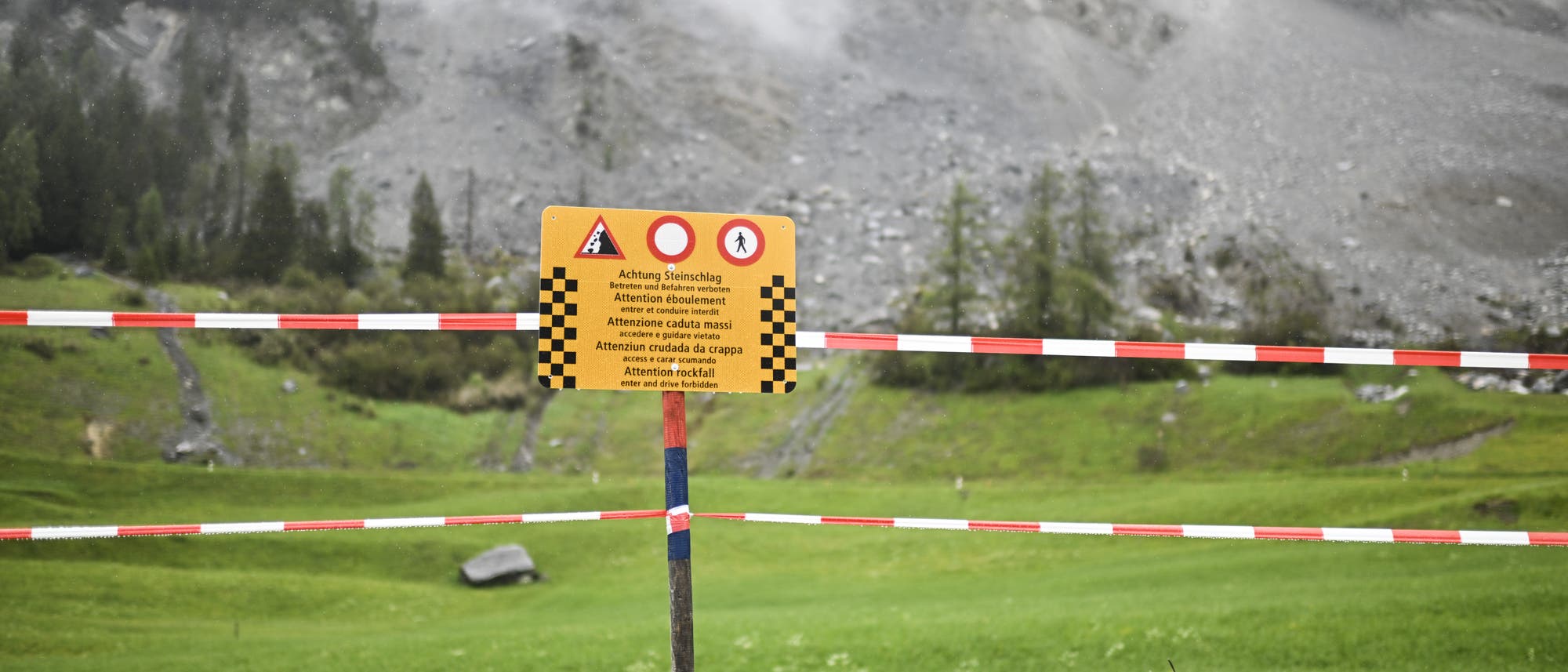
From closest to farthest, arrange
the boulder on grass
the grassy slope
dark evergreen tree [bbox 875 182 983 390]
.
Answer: the grassy slope
the boulder on grass
dark evergreen tree [bbox 875 182 983 390]

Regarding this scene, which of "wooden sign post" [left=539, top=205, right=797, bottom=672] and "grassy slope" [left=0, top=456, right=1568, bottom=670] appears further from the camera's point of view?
"grassy slope" [left=0, top=456, right=1568, bottom=670]

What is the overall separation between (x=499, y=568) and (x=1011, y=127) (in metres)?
110

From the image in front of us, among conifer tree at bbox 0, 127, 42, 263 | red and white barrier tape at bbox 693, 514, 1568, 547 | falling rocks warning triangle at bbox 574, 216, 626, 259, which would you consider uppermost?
conifer tree at bbox 0, 127, 42, 263

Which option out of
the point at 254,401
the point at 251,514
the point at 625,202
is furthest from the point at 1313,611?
the point at 625,202

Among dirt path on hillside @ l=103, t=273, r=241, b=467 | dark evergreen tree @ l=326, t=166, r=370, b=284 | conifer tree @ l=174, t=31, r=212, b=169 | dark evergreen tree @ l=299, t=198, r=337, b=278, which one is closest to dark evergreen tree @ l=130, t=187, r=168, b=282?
conifer tree @ l=174, t=31, r=212, b=169

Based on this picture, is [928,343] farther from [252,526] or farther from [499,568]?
[499,568]

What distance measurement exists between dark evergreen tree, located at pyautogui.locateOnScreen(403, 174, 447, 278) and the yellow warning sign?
97426mm

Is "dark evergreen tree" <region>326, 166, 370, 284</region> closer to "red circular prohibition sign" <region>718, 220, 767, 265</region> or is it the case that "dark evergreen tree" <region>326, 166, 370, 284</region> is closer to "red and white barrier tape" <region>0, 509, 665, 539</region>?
"red and white barrier tape" <region>0, 509, 665, 539</region>

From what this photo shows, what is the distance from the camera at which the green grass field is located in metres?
12.6

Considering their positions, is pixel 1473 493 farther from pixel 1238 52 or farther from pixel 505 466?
pixel 1238 52

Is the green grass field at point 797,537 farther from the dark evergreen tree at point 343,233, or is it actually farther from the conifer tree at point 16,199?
the dark evergreen tree at point 343,233

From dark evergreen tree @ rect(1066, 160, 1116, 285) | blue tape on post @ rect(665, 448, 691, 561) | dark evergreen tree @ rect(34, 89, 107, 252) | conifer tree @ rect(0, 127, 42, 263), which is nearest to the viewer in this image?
blue tape on post @ rect(665, 448, 691, 561)

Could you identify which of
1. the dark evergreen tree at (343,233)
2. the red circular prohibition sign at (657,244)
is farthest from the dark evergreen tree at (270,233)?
the red circular prohibition sign at (657,244)

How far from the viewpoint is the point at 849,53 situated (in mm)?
137375
